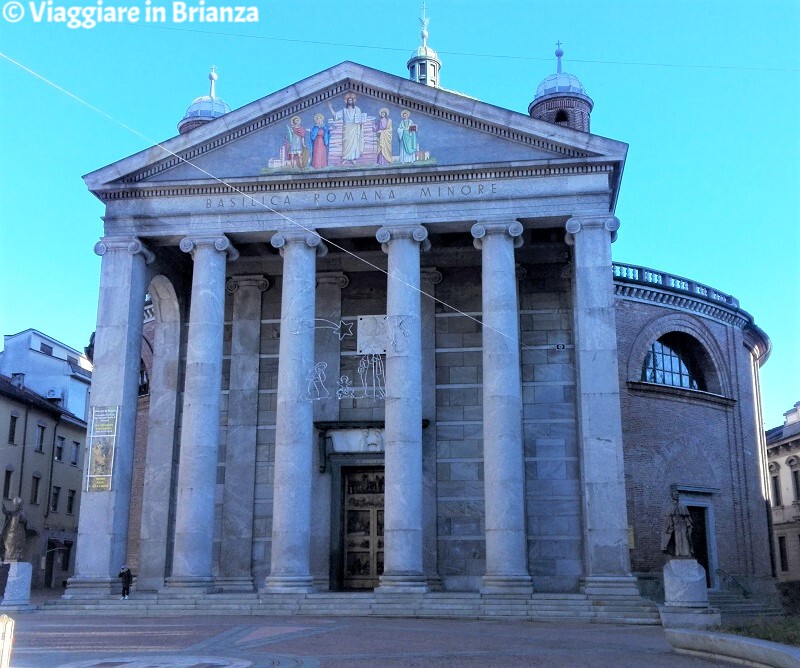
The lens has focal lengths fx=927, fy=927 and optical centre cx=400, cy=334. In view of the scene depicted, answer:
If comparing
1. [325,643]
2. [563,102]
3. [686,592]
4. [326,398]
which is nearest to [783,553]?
[563,102]

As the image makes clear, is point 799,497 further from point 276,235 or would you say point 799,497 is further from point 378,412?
point 276,235

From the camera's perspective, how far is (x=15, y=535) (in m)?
25.7

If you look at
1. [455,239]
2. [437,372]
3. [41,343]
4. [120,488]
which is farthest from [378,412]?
[41,343]

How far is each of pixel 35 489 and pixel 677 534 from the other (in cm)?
3730

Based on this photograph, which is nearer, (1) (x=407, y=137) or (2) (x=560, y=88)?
(1) (x=407, y=137)

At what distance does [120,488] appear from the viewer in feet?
91.1

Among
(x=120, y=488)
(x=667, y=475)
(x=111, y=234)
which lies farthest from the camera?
(x=667, y=475)

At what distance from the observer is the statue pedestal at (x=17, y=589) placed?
24906 millimetres

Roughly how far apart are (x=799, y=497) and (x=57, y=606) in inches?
1774

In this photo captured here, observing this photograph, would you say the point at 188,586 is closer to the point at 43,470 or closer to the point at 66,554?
the point at 43,470

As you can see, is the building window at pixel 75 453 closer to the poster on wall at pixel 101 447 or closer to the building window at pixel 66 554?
the building window at pixel 66 554

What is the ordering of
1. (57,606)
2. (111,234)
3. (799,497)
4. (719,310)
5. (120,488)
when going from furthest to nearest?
(799,497)
(719,310)
(111,234)
(120,488)
(57,606)

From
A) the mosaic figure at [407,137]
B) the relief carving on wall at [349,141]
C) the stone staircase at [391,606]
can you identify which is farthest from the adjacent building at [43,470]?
the mosaic figure at [407,137]

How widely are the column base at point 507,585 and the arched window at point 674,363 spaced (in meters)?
14.7
